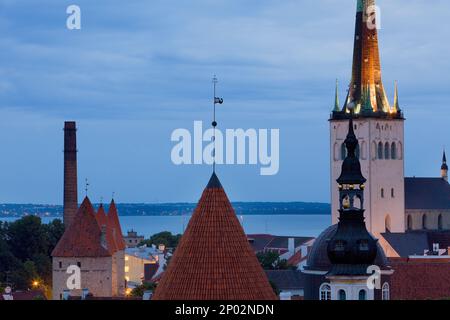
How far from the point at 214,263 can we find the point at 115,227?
56.1 m

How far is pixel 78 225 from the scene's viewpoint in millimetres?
63312

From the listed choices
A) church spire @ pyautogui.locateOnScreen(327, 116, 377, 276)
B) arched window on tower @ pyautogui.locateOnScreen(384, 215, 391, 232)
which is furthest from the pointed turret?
church spire @ pyautogui.locateOnScreen(327, 116, 377, 276)

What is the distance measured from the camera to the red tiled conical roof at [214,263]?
16969mm

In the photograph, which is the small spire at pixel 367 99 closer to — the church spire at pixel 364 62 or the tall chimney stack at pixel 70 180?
the church spire at pixel 364 62

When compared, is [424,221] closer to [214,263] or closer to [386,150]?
[386,150]

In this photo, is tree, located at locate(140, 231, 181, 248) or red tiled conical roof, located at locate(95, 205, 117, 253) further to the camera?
tree, located at locate(140, 231, 181, 248)

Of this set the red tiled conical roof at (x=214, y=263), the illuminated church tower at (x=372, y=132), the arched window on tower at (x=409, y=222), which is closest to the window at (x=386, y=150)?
the illuminated church tower at (x=372, y=132)

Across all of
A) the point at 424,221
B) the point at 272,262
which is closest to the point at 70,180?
the point at 272,262

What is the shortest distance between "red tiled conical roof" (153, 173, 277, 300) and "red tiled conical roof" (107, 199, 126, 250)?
51001 millimetres

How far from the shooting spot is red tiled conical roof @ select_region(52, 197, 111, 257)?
2457 inches

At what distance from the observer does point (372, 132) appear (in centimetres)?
8762

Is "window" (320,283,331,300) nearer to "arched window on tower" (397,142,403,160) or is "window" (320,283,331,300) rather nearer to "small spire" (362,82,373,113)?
"small spire" (362,82,373,113)

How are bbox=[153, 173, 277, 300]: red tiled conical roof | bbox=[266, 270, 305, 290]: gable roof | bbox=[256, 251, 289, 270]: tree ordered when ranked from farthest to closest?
1. bbox=[256, 251, 289, 270]: tree
2. bbox=[266, 270, 305, 290]: gable roof
3. bbox=[153, 173, 277, 300]: red tiled conical roof
